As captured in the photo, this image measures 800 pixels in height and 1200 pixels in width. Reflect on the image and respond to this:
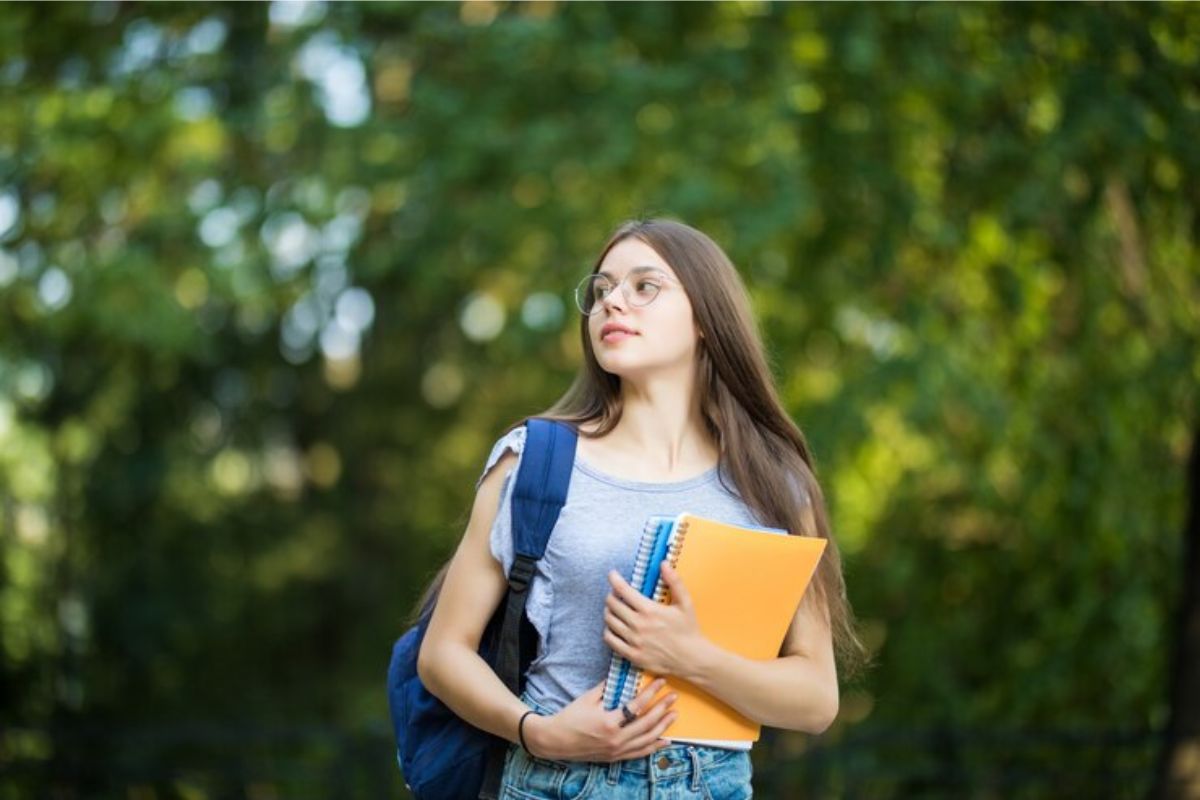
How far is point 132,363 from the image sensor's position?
9711 mm

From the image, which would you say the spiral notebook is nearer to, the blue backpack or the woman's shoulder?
the blue backpack

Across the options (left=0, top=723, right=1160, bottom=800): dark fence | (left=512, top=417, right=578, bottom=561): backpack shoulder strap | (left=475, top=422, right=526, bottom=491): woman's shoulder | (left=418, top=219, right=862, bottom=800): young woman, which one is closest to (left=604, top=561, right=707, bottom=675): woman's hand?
(left=418, top=219, right=862, bottom=800): young woman

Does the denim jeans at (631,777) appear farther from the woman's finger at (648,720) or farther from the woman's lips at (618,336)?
the woman's lips at (618,336)

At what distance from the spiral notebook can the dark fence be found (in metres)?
4.23

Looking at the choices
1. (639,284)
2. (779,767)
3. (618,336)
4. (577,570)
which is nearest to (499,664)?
(577,570)

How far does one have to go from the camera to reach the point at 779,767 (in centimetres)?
643

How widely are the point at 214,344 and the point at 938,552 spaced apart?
5.19 meters

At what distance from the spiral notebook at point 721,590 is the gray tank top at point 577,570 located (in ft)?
0.20

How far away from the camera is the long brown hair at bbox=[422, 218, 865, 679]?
2424 millimetres

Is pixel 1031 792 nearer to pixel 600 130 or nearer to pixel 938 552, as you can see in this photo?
pixel 938 552

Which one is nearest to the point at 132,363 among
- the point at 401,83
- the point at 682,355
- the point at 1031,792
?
the point at 401,83

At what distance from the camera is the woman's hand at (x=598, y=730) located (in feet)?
6.98

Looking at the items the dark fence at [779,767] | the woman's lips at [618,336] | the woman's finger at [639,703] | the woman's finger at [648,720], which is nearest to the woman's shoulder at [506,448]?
the woman's lips at [618,336]

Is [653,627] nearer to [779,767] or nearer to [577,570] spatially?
[577,570]
